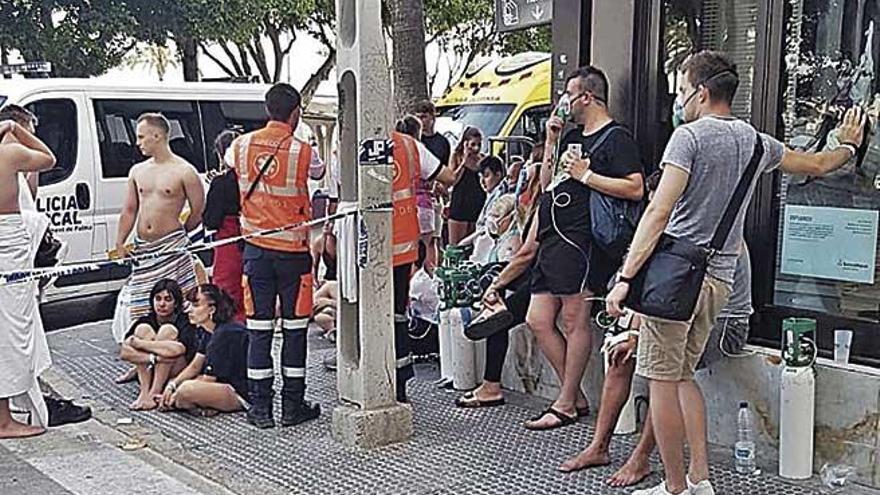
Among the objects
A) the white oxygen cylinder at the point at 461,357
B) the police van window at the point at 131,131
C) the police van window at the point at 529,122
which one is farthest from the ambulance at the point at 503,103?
the white oxygen cylinder at the point at 461,357

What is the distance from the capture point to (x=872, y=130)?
5270mm

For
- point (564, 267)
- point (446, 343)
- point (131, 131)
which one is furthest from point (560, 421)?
point (131, 131)

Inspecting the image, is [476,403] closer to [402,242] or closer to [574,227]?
[402,242]

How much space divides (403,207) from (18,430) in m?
2.54

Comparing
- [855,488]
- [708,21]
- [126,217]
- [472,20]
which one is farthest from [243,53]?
[855,488]

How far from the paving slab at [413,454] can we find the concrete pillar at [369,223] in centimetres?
17

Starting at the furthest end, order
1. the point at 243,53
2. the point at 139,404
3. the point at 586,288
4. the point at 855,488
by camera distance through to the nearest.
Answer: the point at 243,53 < the point at 139,404 < the point at 586,288 < the point at 855,488

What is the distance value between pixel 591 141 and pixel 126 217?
3.63 metres

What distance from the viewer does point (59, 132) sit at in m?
9.33

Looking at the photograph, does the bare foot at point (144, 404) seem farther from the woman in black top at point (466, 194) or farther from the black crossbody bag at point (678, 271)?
the black crossbody bag at point (678, 271)

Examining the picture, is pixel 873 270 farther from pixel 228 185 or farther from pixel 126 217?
pixel 126 217

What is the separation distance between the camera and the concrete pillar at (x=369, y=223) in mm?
5449

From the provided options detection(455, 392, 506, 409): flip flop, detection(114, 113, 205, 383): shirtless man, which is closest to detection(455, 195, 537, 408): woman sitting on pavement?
detection(455, 392, 506, 409): flip flop

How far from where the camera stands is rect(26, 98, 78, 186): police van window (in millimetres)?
9172
